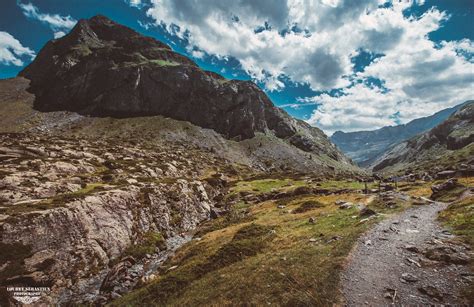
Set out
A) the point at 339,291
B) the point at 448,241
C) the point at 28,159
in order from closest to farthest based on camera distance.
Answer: the point at 339,291 → the point at 448,241 → the point at 28,159

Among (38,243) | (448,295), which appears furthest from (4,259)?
(448,295)

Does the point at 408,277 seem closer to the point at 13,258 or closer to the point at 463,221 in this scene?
the point at 463,221

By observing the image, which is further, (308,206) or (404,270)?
(308,206)

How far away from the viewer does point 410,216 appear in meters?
26.6

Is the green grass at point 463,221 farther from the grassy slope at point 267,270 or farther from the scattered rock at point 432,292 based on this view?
the grassy slope at point 267,270

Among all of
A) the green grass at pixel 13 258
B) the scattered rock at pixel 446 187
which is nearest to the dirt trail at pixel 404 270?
the scattered rock at pixel 446 187

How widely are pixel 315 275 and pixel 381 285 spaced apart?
3709 mm

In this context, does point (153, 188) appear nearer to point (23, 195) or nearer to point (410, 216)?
point (23, 195)

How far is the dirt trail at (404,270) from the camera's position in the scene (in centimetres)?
1236

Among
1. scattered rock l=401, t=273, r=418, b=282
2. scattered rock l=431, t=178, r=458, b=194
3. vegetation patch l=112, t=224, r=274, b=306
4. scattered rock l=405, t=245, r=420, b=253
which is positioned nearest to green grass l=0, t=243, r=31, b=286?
vegetation patch l=112, t=224, r=274, b=306

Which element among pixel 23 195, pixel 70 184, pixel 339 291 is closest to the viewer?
pixel 339 291

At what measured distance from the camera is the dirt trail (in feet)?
40.5

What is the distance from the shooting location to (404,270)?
14797mm

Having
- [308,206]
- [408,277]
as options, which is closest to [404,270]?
[408,277]
